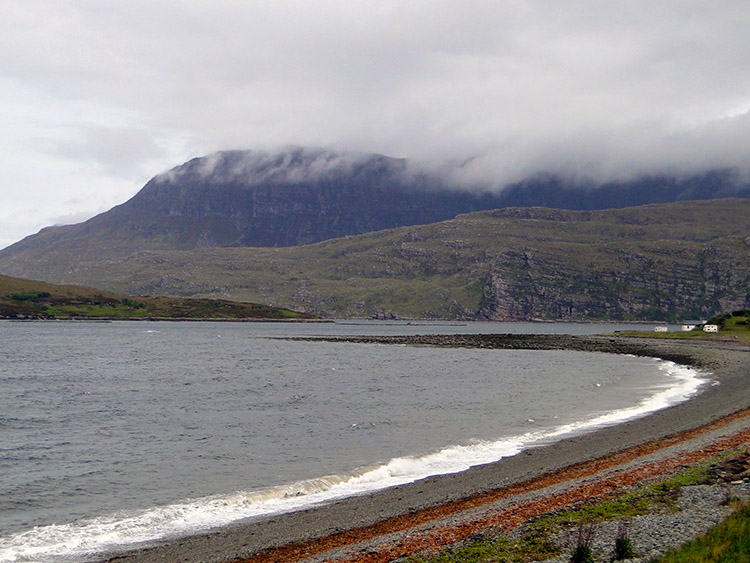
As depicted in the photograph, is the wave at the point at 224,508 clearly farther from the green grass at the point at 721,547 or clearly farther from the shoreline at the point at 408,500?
the green grass at the point at 721,547

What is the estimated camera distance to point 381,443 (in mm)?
42625

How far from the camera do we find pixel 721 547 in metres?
14.8

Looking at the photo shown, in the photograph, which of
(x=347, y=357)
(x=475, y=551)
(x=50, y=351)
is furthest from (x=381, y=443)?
(x=50, y=351)

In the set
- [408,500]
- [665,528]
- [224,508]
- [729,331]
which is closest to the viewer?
[665,528]

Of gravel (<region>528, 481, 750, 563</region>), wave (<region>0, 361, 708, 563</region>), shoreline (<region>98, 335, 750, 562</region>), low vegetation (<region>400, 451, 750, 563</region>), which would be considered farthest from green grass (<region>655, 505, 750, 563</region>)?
wave (<region>0, 361, 708, 563</region>)

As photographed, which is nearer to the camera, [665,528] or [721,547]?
[721,547]

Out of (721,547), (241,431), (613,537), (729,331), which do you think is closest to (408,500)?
(613,537)

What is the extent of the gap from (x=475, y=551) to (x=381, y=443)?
24.6m

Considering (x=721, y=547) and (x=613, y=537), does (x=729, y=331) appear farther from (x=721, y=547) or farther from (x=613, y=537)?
(x=721, y=547)

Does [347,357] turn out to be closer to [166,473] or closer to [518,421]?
[518,421]

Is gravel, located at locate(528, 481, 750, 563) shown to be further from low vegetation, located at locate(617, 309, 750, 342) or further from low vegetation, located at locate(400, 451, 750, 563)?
low vegetation, located at locate(617, 309, 750, 342)

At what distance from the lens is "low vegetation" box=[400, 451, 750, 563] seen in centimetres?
1521

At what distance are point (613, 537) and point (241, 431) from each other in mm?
34255

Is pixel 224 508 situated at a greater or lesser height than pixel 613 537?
lesser
